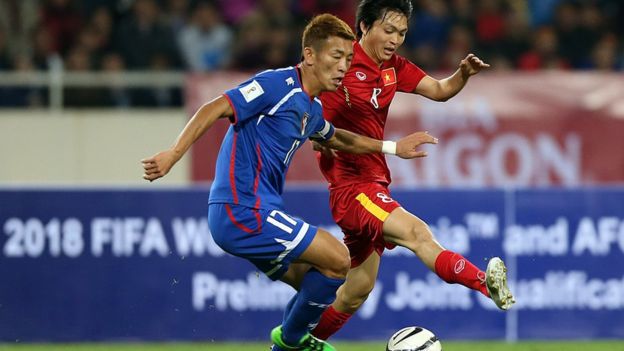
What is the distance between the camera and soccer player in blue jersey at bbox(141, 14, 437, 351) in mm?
7973

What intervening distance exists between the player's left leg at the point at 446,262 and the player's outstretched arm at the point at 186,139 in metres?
1.37

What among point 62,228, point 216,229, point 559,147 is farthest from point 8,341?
point 559,147

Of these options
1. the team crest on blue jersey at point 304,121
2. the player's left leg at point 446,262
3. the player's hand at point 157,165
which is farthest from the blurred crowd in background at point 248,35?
the player's hand at point 157,165

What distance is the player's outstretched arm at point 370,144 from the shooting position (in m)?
8.55

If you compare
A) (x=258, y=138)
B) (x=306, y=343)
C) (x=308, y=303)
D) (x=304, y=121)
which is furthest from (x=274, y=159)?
(x=306, y=343)

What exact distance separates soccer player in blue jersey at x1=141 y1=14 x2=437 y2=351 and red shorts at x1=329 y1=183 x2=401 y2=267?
0.43 meters

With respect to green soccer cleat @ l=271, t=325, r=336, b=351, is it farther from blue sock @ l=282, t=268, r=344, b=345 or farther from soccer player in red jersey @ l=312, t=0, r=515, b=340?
soccer player in red jersey @ l=312, t=0, r=515, b=340

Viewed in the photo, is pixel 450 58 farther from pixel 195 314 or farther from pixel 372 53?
pixel 372 53

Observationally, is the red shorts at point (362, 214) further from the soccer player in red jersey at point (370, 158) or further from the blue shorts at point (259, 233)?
the blue shorts at point (259, 233)

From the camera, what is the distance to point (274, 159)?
26.5ft

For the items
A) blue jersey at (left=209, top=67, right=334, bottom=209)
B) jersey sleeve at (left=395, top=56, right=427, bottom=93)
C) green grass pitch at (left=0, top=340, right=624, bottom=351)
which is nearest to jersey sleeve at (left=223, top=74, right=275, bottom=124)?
blue jersey at (left=209, top=67, right=334, bottom=209)

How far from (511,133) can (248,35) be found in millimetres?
3147

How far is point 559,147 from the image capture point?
46.0ft

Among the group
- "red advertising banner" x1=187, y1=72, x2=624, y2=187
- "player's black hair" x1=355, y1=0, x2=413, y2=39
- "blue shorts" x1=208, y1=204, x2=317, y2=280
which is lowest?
"red advertising banner" x1=187, y1=72, x2=624, y2=187
